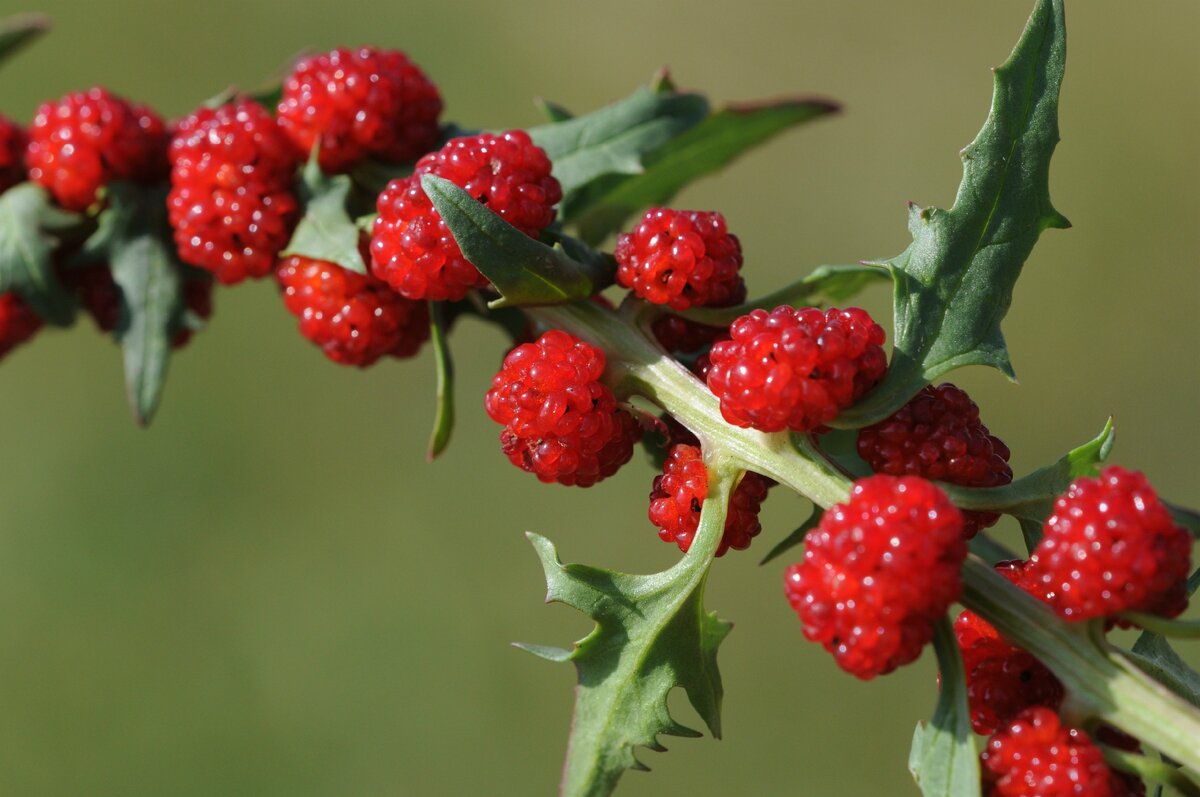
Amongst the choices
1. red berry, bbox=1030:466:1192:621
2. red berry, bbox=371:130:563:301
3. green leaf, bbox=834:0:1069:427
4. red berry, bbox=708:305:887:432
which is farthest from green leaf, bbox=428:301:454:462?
red berry, bbox=1030:466:1192:621

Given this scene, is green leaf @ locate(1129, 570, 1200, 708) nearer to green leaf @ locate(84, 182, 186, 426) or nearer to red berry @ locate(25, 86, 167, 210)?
green leaf @ locate(84, 182, 186, 426)

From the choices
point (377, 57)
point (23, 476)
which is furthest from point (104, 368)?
point (377, 57)

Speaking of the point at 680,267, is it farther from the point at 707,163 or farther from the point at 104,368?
the point at 104,368

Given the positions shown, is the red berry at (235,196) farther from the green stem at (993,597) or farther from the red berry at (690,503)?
the red berry at (690,503)

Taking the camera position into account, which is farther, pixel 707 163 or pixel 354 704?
pixel 354 704

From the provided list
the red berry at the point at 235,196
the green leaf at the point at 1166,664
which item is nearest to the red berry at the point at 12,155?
the red berry at the point at 235,196

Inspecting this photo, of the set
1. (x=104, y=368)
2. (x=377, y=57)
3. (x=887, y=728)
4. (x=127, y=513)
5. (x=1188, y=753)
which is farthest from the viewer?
(x=104, y=368)
